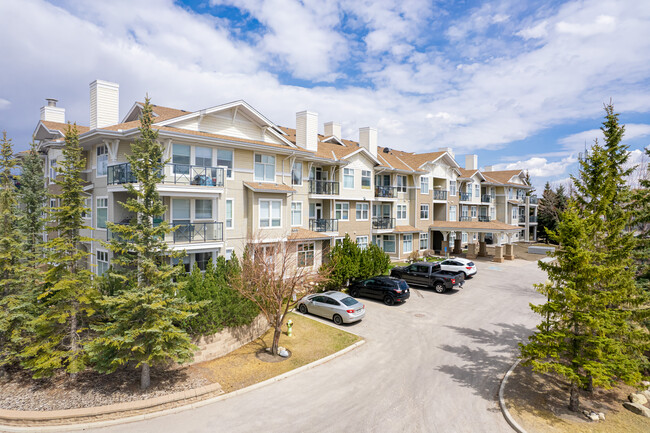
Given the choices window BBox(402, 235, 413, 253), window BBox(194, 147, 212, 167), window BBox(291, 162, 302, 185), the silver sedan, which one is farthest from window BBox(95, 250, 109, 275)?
window BBox(402, 235, 413, 253)

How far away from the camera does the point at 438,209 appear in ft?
145

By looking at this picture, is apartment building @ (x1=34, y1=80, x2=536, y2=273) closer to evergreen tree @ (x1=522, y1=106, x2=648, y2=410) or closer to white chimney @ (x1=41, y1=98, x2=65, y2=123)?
white chimney @ (x1=41, y1=98, x2=65, y2=123)

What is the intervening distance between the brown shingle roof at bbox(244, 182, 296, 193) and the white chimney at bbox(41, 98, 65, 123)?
738 inches

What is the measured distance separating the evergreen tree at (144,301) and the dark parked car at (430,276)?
19208mm

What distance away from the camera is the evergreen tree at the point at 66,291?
12867 millimetres

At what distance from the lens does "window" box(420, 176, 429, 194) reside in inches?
1561

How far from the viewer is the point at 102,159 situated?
21.1 meters

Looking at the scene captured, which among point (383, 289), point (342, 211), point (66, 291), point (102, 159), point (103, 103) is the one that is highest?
point (103, 103)

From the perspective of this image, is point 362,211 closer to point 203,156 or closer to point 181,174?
point 203,156

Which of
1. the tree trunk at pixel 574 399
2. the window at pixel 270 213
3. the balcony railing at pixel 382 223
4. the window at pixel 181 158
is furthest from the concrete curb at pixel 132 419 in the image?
the balcony railing at pixel 382 223

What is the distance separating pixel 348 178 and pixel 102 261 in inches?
770

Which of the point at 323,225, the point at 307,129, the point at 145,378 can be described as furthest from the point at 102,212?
the point at 323,225

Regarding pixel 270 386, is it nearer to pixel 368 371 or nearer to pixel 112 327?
pixel 368 371

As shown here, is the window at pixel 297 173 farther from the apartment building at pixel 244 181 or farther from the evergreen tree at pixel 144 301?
the evergreen tree at pixel 144 301
